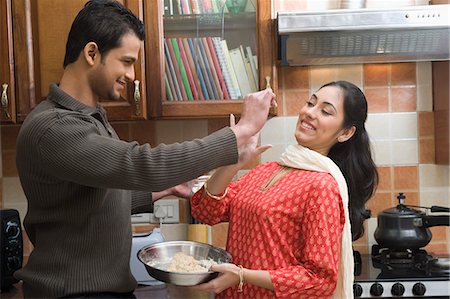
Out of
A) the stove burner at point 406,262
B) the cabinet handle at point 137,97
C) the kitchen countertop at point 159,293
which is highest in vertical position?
the cabinet handle at point 137,97

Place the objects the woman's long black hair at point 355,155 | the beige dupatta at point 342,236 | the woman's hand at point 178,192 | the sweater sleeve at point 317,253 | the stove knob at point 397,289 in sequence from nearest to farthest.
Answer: the sweater sleeve at point 317,253
the beige dupatta at point 342,236
the woman's long black hair at point 355,155
the woman's hand at point 178,192
the stove knob at point 397,289

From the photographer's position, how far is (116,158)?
58.4 inches

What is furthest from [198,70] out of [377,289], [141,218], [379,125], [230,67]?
[377,289]

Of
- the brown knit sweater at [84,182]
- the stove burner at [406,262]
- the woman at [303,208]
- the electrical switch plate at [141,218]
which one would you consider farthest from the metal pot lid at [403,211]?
the brown knit sweater at [84,182]

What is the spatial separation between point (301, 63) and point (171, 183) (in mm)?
1327

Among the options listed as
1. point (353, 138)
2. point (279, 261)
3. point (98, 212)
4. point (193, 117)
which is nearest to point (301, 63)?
point (193, 117)

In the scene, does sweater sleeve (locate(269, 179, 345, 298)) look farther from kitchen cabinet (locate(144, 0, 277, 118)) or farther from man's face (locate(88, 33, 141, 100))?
kitchen cabinet (locate(144, 0, 277, 118))

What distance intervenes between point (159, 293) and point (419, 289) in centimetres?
98

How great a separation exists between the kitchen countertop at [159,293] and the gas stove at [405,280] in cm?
60

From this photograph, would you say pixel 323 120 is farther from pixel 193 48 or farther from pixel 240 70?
pixel 193 48

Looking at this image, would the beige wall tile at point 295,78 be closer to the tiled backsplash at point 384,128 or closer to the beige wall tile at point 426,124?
the tiled backsplash at point 384,128

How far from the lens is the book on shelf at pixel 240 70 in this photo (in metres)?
2.53

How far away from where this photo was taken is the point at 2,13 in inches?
96.1

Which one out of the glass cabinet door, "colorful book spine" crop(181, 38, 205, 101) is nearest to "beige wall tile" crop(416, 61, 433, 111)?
the glass cabinet door
